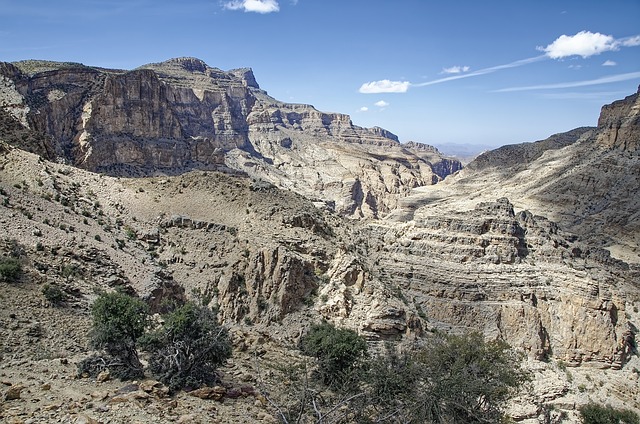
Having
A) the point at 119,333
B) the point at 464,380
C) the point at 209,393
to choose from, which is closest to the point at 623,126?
the point at 464,380

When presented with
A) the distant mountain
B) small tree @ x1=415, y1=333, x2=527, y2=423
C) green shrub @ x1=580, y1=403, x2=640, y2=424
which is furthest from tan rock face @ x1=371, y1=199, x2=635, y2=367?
the distant mountain

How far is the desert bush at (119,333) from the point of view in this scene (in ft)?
53.6

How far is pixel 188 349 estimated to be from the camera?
55.8ft

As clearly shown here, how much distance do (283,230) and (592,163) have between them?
64.4m

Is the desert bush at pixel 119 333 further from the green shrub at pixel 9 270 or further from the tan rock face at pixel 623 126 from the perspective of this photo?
the tan rock face at pixel 623 126

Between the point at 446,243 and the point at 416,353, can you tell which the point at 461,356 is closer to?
the point at 416,353

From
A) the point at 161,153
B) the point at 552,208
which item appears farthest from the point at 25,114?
the point at 552,208

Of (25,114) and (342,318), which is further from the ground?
(25,114)

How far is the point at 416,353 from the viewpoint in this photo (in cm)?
2405

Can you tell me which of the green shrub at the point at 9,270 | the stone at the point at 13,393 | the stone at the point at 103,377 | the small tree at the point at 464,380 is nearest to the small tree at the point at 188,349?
the stone at the point at 103,377

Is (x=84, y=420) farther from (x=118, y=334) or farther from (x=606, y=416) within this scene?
(x=606, y=416)

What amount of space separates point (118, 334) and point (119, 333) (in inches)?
2.1

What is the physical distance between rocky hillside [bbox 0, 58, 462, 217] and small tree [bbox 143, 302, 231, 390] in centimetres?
3022

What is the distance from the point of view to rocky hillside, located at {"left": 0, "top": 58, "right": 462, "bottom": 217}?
2825 inches
